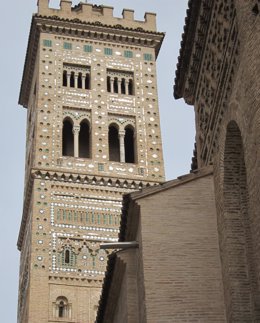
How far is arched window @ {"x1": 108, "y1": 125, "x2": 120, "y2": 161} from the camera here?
95.5 feet

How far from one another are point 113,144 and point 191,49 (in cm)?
1670

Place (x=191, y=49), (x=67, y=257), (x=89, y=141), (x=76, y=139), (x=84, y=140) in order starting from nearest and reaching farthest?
(x=191, y=49) → (x=67, y=257) → (x=76, y=139) → (x=89, y=141) → (x=84, y=140)

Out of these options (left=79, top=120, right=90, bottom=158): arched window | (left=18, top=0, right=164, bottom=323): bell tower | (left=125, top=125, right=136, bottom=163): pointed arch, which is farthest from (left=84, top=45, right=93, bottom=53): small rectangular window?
(left=125, top=125, right=136, bottom=163): pointed arch

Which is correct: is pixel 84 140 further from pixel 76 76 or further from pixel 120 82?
pixel 120 82

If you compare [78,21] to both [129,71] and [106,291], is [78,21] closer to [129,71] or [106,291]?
[129,71]

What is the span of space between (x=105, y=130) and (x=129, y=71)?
2.94 meters

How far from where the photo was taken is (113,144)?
97.1 ft

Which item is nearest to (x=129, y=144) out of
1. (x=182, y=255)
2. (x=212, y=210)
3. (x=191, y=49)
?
(x=191, y=49)

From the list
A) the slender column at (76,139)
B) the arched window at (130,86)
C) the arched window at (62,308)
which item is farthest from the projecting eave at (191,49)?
the arched window at (130,86)

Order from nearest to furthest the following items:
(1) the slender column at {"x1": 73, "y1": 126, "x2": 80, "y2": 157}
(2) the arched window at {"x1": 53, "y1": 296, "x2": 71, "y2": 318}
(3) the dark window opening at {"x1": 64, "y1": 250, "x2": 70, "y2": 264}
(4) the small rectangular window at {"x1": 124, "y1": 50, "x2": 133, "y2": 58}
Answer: (2) the arched window at {"x1": 53, "y1": 296, "x2": 71, "y2": 318}
(3) the dark window opening at {"x1": 64, "y1": 250, "x2": 70, "y2": 264}
(1) the slender column at {"x1": 73, "y1": 126, "x2": 80, "y2": 157}
(4) the small rectangular window at {"x1": 124, "y1": 50, "x2": 133, "y2": 58}

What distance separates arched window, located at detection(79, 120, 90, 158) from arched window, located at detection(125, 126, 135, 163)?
139cm

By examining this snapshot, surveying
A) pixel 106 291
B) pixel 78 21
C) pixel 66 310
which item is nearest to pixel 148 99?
pixel 78 21

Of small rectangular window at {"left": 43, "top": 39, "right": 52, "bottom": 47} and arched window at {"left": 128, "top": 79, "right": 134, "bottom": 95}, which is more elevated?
small rectangular window at {"left": 43, "top": 39, "right": 52, "bottom": 47}

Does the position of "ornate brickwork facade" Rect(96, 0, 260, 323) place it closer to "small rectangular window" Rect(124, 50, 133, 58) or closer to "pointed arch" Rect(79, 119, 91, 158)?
"pointed arch" Rect(79, 119, 91, 158)
